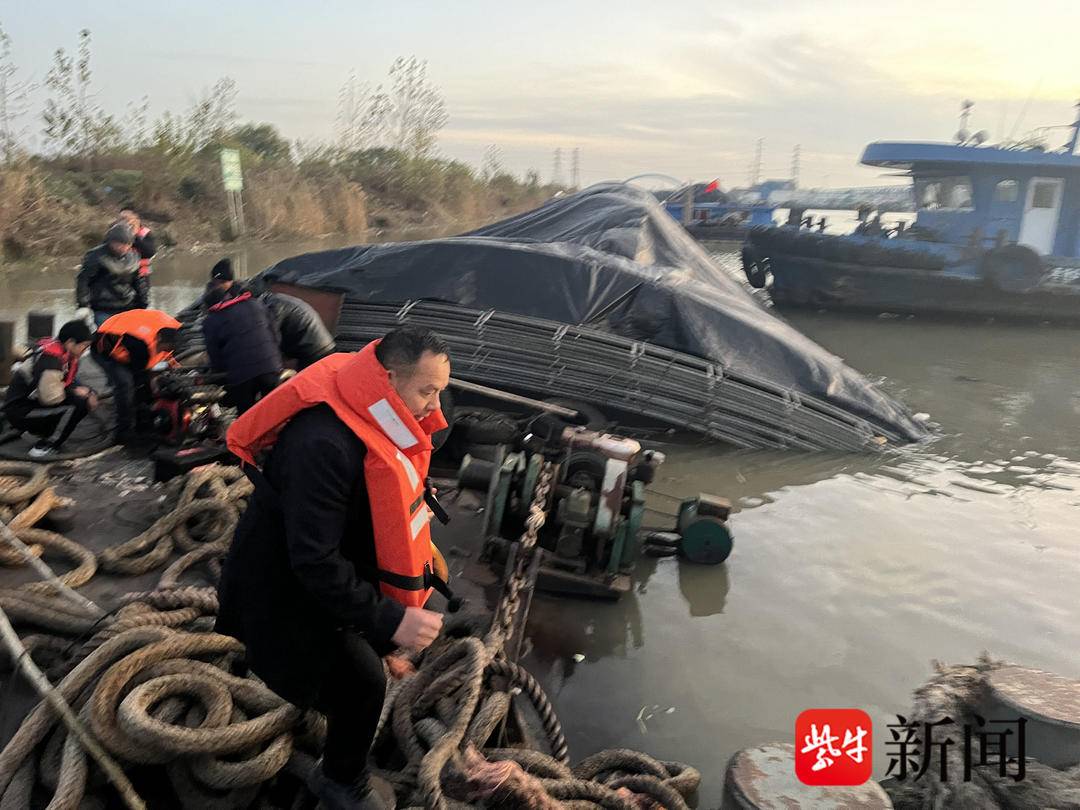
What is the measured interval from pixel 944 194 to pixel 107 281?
15639 millimetres

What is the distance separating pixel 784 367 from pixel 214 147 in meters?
21.1

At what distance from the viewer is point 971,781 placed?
2529mm

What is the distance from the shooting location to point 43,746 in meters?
2.41

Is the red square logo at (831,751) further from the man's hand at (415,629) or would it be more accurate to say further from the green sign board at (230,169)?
the green sign board at (230,169)

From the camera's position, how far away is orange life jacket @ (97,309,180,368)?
5703mm

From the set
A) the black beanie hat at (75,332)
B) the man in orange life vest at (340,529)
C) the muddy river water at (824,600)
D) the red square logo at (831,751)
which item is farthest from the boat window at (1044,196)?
the man in orange life vest at (340,529)

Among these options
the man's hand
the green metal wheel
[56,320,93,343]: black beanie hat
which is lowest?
the green metal wheel

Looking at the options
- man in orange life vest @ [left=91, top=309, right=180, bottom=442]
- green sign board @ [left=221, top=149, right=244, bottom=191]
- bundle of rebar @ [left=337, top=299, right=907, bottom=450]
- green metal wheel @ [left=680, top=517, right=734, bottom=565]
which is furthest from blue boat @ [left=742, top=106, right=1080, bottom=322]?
man in orange life vest @ [left=91, top=309, right=180, bottom=442]

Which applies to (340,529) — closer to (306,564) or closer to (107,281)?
(306,564)

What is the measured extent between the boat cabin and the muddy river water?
342 inches

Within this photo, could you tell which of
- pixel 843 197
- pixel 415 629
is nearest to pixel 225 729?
pixel 415 629

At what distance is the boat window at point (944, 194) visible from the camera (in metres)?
15.7

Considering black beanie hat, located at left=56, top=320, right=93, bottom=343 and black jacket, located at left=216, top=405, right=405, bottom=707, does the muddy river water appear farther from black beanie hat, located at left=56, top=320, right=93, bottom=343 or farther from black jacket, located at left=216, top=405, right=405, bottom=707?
black beanie hat, located at left=56, top=320, right=93, bottom=343

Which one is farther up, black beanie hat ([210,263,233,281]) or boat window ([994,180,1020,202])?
boat window ([994,180,1020,202])
